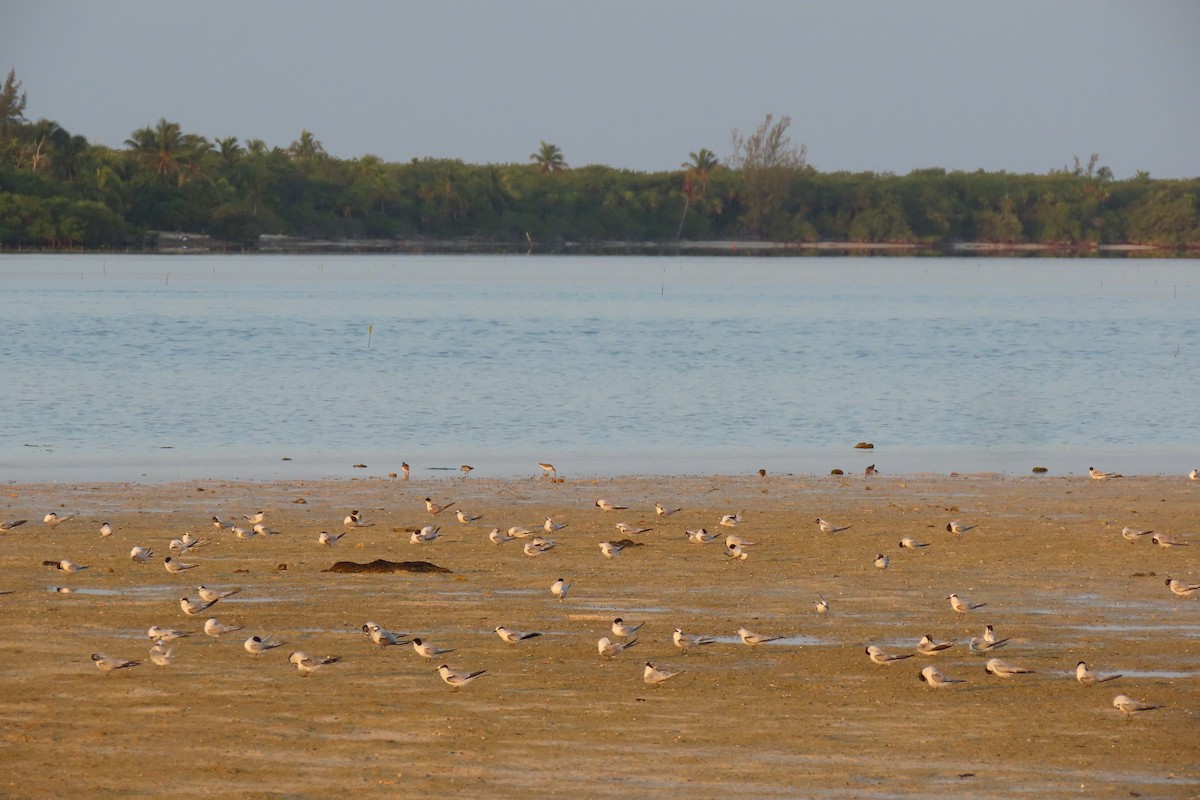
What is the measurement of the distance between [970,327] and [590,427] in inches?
1489

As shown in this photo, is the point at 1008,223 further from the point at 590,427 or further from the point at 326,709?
the point at 326,709

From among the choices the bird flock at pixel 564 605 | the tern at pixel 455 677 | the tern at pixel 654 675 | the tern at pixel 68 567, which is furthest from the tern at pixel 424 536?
the tern at pixel 654 675

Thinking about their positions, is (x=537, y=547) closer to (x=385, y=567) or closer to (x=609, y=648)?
(x=385, y=567)

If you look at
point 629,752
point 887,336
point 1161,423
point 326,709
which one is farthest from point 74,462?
point 887,336

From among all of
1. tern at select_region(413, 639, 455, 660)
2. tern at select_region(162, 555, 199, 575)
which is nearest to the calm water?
tern at select_region(162, 555, 199, 575)

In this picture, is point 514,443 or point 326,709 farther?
point 514,443

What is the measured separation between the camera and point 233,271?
4717 inches

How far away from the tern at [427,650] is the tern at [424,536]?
174 inches

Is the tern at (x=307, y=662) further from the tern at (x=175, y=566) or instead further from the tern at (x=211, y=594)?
the tern at (x=175, y=566)

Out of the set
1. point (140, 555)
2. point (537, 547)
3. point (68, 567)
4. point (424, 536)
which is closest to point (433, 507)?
point (424, 536)

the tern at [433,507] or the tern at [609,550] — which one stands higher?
the tern at [609,550]

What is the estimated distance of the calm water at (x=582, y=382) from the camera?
24359mm

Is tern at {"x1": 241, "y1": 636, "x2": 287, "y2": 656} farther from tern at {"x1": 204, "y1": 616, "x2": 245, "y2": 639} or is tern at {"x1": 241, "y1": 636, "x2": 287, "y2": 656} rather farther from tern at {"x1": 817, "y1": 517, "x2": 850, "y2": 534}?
tern at {"x1": 817, "y1": 517, "x2": 850, "y2": 534}

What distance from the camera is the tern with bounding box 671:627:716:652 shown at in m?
10.5
